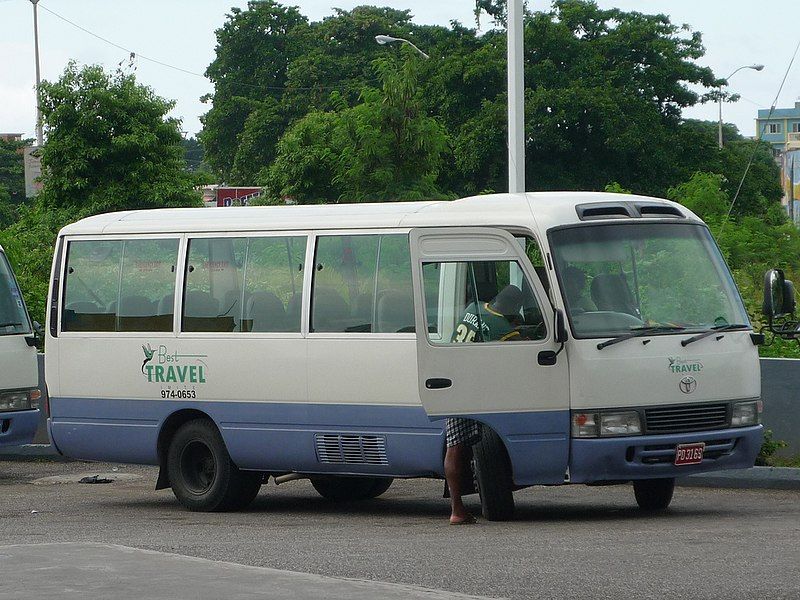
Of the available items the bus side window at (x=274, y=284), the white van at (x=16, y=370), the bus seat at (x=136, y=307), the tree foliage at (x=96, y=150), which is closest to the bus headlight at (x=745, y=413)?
the bus side window at (x=274, y=284)

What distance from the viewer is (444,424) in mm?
11289

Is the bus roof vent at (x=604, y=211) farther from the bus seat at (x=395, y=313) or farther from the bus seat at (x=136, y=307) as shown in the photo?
the bus seat at (x=136, y=307)

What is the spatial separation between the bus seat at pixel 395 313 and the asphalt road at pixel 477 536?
1.45 meters

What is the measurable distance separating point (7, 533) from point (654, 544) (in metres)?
4.66

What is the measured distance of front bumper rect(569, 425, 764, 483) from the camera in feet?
35.4

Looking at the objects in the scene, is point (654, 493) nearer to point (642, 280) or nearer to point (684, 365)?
point (684, 365)

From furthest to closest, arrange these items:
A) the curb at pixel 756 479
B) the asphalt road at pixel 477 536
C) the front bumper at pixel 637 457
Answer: the curb at pixel 756 479 → the front bumper at pixel 637 457 → the asphalt road at pixel 477 536

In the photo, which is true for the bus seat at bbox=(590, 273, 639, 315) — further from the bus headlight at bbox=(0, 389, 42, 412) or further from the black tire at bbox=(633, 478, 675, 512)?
the bus headlight at bbox=(0, 389, 42, 412)

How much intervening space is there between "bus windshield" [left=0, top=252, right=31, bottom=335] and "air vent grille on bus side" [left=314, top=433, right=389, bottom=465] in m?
5.25

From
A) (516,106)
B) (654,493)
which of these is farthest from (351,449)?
(516,106)

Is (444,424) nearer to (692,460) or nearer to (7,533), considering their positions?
(692,460)

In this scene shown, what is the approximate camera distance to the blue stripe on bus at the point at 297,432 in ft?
35.7

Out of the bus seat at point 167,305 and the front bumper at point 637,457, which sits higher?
the bus seat at point 167,305

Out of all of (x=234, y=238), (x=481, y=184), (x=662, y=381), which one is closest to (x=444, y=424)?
→ (x=662, y=381)
